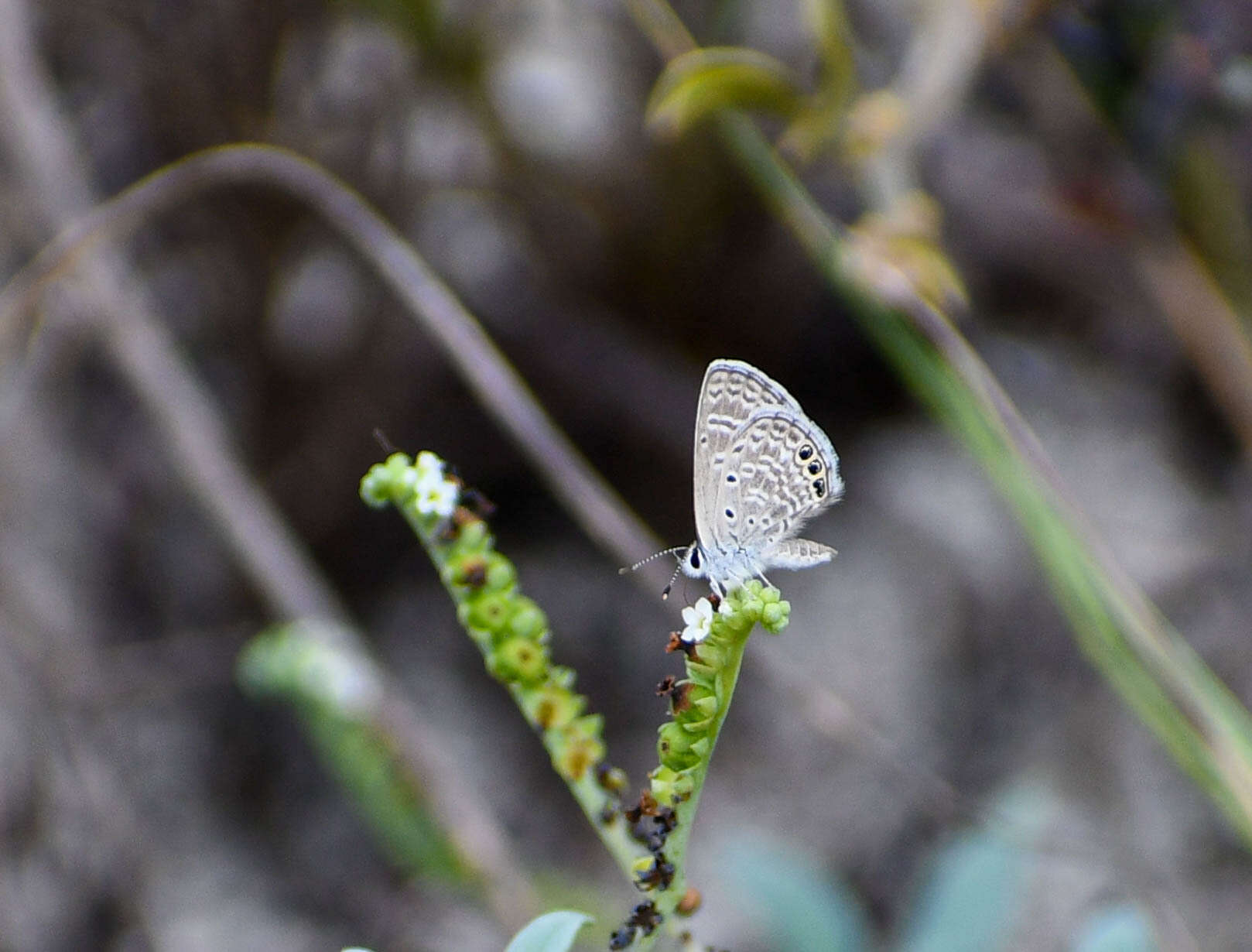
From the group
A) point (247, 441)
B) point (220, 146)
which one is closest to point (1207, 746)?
point (247, 441)

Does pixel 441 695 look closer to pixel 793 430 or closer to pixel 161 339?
pixel 161 339

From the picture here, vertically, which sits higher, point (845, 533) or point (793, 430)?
point (845, 533)

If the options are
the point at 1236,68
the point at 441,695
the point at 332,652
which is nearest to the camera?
the point at 332,652

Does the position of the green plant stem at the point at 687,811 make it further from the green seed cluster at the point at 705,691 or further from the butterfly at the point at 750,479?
the butterfly at the point at 750,479

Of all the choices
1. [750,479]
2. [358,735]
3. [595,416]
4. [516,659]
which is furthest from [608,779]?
[595,416]

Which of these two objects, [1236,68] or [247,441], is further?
[247,441]

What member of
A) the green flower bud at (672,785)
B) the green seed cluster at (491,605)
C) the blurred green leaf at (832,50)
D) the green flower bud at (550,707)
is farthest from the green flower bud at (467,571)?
the blurred green leaf at (832,50)
